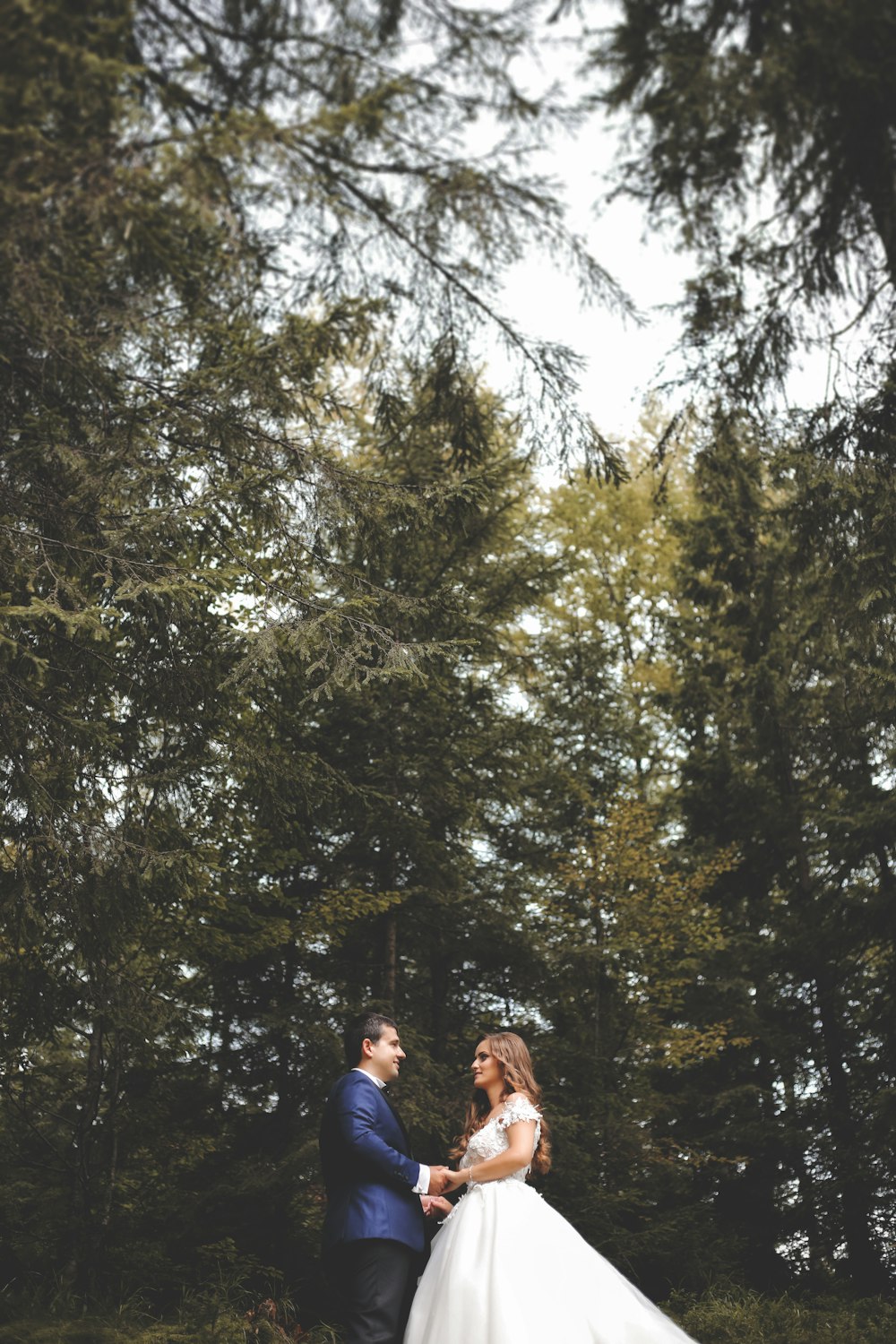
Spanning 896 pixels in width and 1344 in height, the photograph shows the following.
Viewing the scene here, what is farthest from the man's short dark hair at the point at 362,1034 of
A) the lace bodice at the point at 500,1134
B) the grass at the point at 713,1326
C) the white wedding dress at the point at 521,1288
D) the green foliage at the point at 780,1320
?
the green foliage at the point at 780,1320

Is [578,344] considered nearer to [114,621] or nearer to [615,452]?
[615,452]

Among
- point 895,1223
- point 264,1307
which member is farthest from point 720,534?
point 264,1307

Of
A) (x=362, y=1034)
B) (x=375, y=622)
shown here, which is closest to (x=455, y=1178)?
(x=362, y=1034)

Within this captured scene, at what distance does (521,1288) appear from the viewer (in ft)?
12.7

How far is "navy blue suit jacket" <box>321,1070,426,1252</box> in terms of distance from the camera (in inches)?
156

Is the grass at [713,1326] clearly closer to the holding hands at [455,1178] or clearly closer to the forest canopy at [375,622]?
the forest canopy at [375,622]

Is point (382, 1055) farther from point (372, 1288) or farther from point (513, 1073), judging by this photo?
point (372, 1288)

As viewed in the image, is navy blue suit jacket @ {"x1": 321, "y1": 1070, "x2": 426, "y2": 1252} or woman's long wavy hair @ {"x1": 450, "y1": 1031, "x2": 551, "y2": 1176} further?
woman's long wavy hair @ {"x1": 450, "y1": 1031, "x2": 551, "y2": 1176}

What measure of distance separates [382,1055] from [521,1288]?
0.98 m

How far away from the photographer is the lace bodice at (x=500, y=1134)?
436 cm

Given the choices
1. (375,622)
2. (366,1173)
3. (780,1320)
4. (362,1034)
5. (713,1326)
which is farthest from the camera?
(780,1320)

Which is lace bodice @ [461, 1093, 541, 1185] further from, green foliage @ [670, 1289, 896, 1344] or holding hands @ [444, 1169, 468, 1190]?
green foliage @ [670, 1289, 896, 1344]

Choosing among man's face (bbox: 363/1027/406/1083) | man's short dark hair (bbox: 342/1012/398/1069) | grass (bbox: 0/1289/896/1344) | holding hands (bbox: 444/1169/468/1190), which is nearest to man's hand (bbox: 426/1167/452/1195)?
holding hands (bbox: 444/1169/468/1190)

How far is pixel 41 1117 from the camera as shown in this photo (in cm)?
1068
